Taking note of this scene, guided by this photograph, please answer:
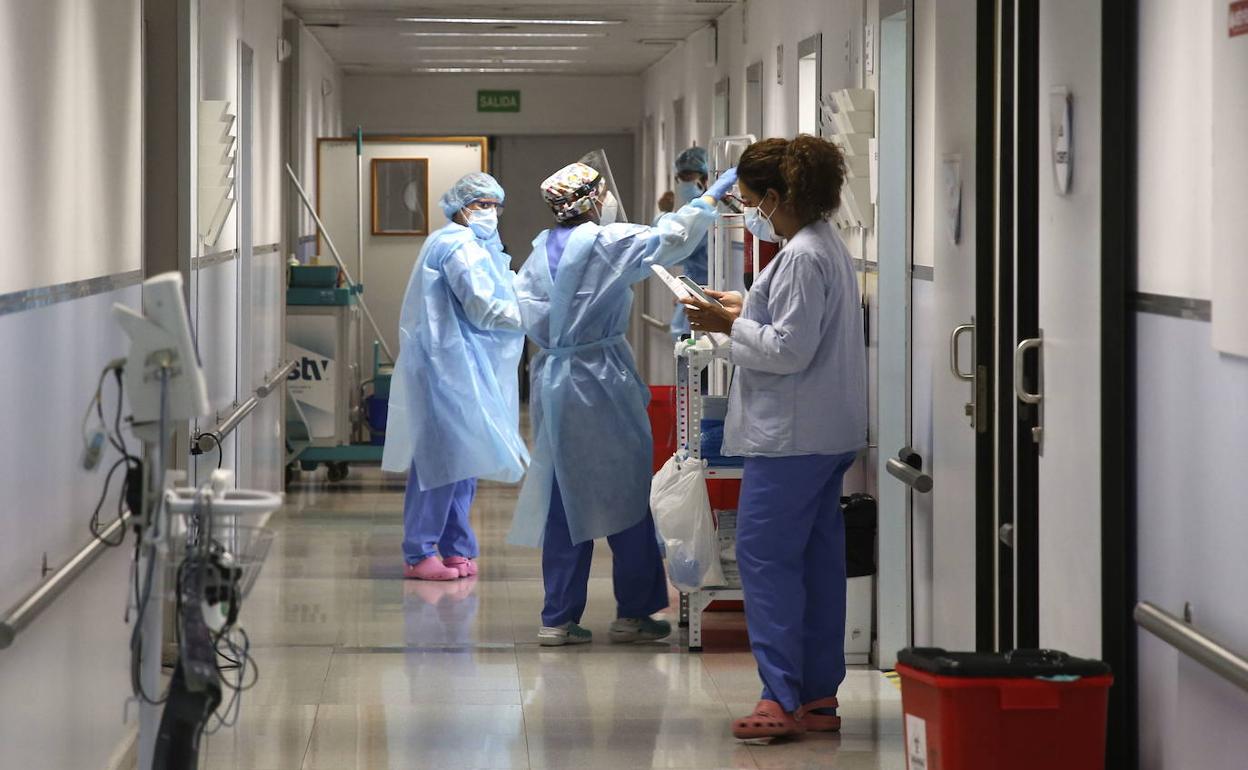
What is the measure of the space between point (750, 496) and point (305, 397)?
5.14m

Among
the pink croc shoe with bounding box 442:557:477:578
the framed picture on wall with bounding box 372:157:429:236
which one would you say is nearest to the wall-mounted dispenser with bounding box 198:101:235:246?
the pink croc shoe with bounding box 442:557:477:578

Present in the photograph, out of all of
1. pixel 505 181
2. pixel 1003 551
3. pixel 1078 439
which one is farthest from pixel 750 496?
pixel 505 181

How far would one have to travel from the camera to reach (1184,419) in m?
2.72

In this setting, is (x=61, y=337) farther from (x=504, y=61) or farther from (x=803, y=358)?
(x=504, y=61)

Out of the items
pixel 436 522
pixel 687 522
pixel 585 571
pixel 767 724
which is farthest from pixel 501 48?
pixel 767 724

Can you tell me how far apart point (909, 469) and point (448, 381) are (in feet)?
8.18

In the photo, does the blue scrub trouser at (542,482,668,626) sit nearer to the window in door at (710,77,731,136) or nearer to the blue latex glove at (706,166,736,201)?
the blue latex glove at (706,166,736,201)

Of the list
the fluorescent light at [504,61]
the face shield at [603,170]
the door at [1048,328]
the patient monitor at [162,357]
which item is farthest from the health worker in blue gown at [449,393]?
the fluorescent light at [504,61]

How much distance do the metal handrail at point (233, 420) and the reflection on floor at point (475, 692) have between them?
0.73 metres

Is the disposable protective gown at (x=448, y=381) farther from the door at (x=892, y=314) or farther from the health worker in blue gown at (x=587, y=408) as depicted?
the door at (x=892, y=314)

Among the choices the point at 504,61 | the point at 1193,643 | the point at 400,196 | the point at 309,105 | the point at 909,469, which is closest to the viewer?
the point at 1193,643

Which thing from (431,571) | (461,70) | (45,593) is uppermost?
(461,70)

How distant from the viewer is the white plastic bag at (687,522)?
16.2 feet

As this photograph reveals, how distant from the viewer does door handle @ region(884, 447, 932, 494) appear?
174 inches
